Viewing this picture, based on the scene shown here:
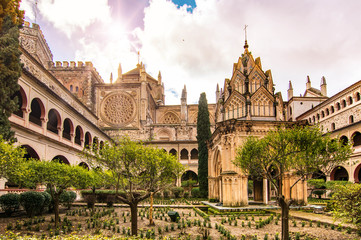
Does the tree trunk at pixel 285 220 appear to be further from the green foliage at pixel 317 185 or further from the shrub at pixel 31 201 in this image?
the green foliage at pixel 317 185

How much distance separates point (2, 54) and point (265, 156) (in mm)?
13947

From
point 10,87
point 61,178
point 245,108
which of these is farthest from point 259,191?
point 10,87

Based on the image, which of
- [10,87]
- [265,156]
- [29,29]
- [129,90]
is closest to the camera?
[265,156]

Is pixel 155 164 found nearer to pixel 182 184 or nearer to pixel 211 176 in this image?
pixel 211 176

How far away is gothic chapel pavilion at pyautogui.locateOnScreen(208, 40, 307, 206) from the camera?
19.7 m

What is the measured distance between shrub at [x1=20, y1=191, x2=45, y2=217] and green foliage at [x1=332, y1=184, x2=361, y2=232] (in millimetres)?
14735

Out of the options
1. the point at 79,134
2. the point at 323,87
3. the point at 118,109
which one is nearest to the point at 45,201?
the point at 79,134

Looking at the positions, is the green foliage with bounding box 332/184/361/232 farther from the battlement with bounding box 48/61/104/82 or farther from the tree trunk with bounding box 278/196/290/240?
the battlement with bounding box 48/61/104/82

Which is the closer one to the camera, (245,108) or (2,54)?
(2,54)

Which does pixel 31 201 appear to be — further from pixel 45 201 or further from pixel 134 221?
pixel 134 221

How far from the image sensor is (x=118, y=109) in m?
Result: 47.2

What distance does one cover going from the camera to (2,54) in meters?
14.4

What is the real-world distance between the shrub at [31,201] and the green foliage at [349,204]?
14735 mm

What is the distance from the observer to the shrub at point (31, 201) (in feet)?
50.2
